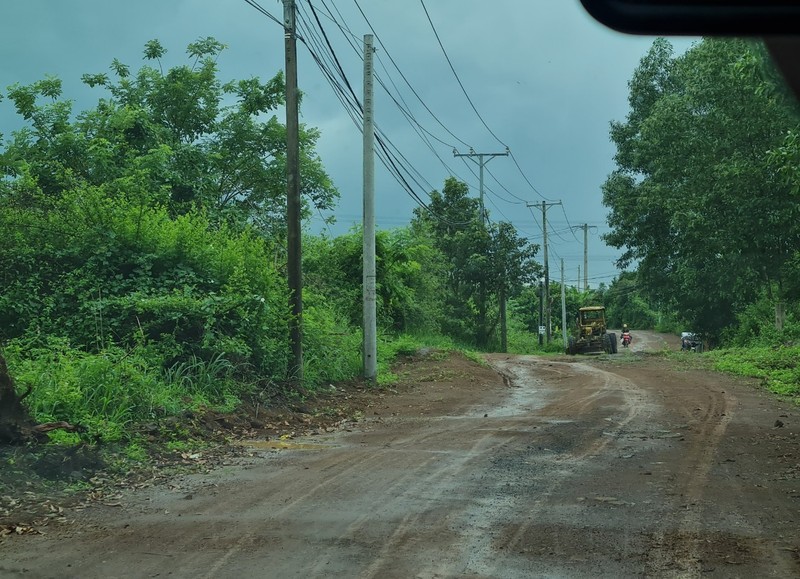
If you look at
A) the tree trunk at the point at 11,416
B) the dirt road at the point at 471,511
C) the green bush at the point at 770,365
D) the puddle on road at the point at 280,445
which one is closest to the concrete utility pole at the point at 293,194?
the dirt road at the point at 471,511

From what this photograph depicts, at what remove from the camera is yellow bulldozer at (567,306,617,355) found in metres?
46.8

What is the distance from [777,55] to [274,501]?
5569mm

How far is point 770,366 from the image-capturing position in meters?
23.2

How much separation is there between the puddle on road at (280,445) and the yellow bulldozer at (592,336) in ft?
124

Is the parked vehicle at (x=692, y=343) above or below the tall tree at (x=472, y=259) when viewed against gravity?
below

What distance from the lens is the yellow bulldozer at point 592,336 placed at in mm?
46844

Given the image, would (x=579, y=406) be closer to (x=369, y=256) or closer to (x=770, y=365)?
(x=369, y=256)

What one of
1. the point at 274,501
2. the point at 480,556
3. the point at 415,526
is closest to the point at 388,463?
the point at 274,501

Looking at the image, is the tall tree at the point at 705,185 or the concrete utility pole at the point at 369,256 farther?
the tall tree at the point at 705,185

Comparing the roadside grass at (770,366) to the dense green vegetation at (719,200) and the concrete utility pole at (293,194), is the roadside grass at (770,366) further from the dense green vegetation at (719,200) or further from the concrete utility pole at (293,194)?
the concrete utility pole at (293,194)

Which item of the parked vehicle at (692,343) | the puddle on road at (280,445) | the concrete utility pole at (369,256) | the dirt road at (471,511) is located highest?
the concrete utility pole at (369,256)

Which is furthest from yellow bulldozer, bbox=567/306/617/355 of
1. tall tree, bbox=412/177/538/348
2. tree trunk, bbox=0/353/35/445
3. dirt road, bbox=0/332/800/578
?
tree trunk, bbox=0/353/35/445

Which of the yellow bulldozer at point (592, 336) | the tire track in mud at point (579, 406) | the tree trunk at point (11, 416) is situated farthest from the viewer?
the yellow bulldozer at point (592, 336)

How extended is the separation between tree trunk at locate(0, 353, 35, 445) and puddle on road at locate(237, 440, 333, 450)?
9.78ft
